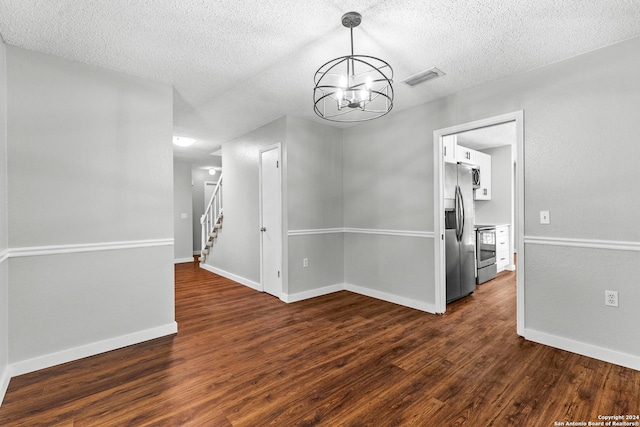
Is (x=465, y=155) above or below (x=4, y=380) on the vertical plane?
above

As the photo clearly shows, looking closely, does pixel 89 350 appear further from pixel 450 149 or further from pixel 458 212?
pixel 450 149

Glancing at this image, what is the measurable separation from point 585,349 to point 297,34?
11.1ft

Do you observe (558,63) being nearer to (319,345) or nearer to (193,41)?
(193,41)

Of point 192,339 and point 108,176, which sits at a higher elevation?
point 108,176

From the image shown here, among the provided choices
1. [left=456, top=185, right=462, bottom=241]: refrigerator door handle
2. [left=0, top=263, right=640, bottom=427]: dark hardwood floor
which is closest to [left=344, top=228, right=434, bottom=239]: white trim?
[left=456, top=185, right=462, bottom=241]: refrigerator door handle

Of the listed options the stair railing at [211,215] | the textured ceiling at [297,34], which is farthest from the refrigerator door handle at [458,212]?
the stair railing at [211,215]

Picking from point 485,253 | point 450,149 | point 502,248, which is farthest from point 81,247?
point 502,248

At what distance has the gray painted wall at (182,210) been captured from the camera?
23.9 feet

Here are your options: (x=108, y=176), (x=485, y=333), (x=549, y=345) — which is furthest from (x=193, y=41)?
(x=549, y=345)

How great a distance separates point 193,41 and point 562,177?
3.25 meters

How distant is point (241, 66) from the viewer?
8.87 feet

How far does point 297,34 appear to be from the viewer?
2.20 metres

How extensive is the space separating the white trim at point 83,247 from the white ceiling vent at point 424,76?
2873mm

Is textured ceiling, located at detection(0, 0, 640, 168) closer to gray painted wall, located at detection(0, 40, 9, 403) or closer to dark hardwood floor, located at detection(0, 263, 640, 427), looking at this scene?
gray painted wall, located at detection(0, 40, 9, 403)
